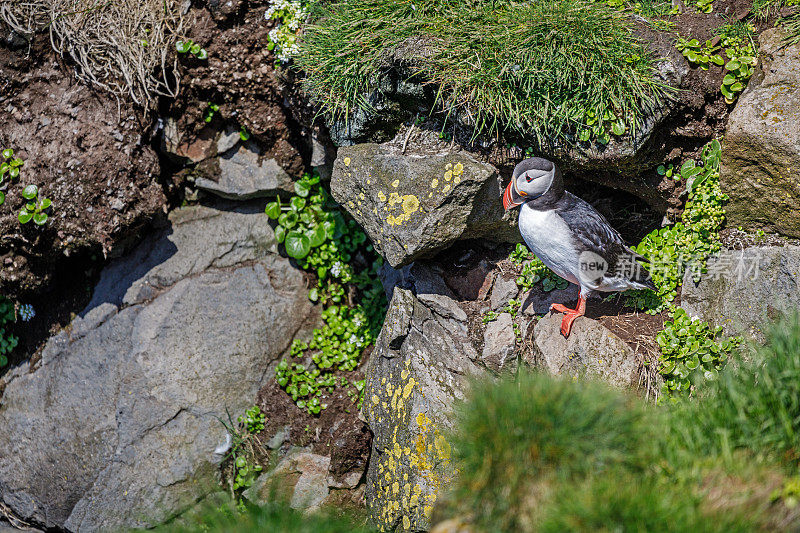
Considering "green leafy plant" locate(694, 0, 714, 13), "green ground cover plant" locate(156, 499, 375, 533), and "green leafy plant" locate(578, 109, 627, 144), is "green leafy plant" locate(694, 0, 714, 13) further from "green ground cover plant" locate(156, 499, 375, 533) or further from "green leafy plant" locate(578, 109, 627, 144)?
"green ground cover plant" locate(156, 499, 375, 533)

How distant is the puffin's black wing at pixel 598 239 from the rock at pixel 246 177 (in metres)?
3.01

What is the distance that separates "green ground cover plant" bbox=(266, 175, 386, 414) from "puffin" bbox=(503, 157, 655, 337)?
2261 millimetres

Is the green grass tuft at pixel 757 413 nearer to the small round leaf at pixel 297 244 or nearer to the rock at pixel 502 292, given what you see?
the rock at pixel 502 292

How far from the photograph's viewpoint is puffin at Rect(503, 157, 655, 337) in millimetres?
3721

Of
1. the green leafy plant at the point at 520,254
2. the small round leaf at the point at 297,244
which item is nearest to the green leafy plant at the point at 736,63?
the green leafy plant at the point at 520,254

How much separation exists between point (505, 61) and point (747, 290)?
2378 millimetres

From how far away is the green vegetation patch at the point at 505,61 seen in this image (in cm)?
407

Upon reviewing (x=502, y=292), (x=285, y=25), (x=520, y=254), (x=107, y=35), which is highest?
(x=107, y=35)

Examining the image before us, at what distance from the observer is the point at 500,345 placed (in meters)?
4.39

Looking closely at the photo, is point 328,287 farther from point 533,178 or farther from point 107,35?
point 107,35

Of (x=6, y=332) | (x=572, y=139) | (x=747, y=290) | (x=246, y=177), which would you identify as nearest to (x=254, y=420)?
(x=246, y=177)

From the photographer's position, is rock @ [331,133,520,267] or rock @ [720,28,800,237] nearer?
rock @ [720,28,800,237]

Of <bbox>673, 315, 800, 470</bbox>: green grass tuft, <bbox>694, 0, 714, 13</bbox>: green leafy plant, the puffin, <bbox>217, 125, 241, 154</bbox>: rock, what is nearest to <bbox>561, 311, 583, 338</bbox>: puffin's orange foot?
the puffin

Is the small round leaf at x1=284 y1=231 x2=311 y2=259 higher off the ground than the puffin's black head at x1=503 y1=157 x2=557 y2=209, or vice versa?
the puffin's black head at x1=503 y1=157 x2=557 y2=209
